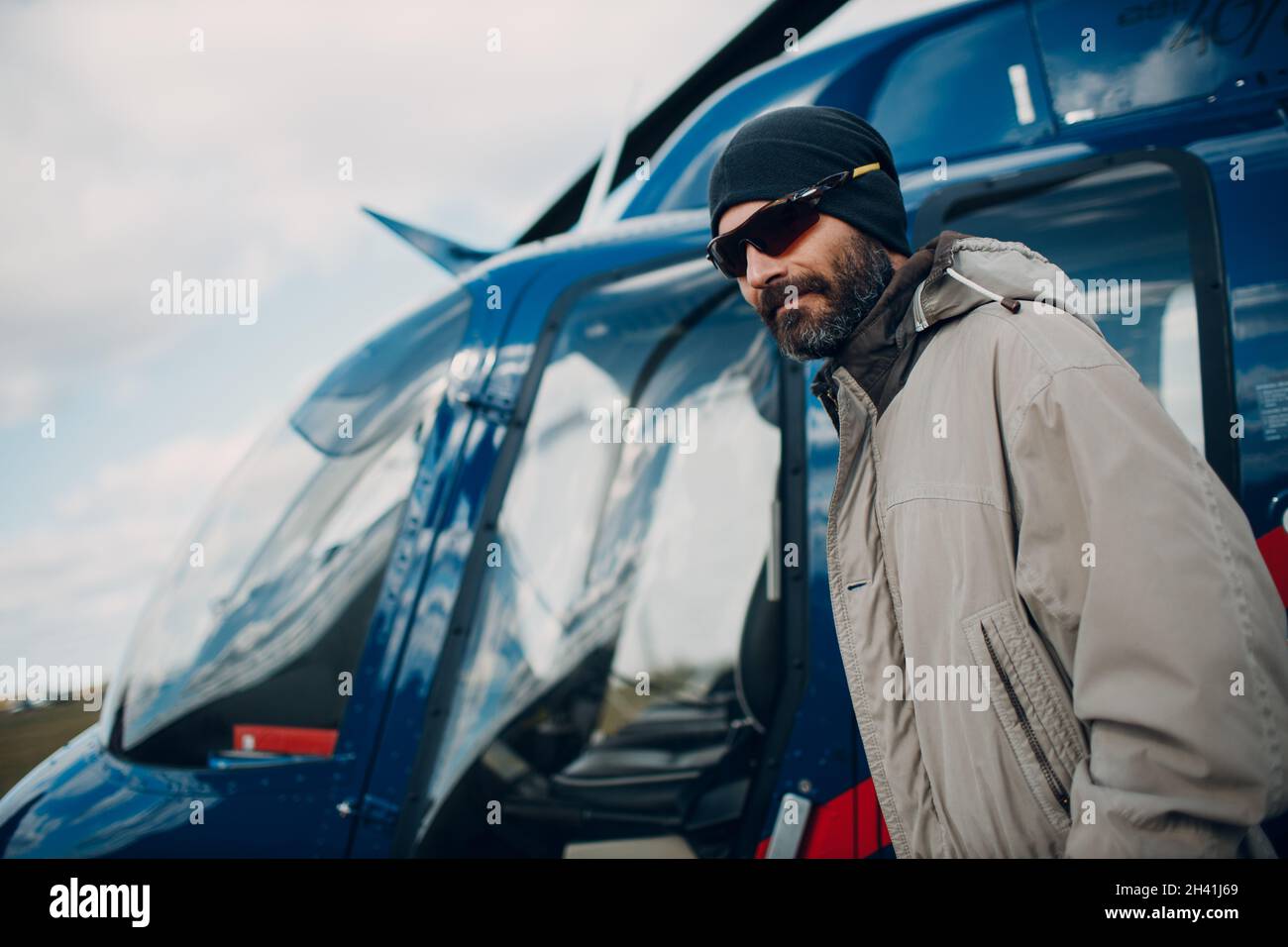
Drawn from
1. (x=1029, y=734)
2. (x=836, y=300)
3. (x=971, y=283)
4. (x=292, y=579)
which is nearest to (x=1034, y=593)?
(x=1029, y=734)

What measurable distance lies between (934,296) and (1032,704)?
1.78 ft

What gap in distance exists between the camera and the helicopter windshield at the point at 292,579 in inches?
80.7

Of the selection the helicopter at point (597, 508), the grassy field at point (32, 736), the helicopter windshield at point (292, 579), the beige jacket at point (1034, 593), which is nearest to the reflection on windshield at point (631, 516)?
the helicopter at point (597, 508)

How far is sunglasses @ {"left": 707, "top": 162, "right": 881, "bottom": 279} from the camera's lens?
129cm

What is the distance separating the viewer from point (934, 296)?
1.14 metres

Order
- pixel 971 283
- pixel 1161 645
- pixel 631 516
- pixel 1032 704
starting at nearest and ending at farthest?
1. pixel 1161 645
2. pixel 1032 704
3. pixel 971 283
4. pixel 631 516

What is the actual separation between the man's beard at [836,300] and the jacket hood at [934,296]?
45 mm

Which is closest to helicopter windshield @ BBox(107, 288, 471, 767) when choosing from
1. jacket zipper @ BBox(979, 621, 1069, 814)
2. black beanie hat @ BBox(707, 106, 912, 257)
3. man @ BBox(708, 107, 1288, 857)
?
black beanie hat @ BBox(707, 106, 912, 257)

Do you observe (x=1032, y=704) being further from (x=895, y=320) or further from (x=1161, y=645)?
(x=895, y=320)

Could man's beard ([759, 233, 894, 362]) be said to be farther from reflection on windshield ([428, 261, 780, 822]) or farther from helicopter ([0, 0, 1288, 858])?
reflection on windshield ([428, 261, 780, 822])

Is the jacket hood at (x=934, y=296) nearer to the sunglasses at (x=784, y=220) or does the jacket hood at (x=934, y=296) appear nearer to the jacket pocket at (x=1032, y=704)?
the sunglasses at (x=784, y=220)
